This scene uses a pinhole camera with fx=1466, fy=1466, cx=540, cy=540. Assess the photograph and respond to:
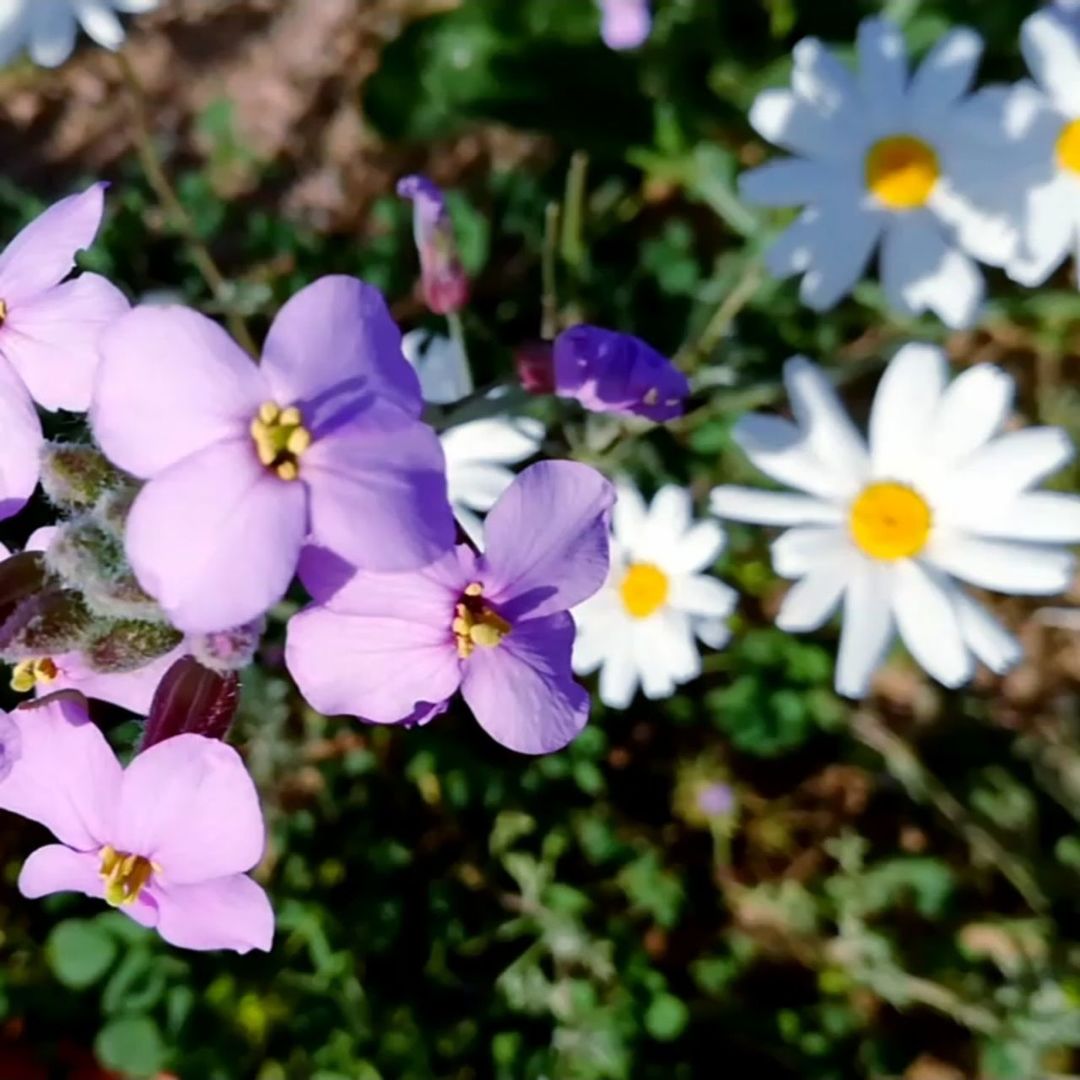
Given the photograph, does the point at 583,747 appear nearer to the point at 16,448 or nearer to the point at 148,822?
the point at 148,822

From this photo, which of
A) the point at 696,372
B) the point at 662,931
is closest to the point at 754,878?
the point at 662,931

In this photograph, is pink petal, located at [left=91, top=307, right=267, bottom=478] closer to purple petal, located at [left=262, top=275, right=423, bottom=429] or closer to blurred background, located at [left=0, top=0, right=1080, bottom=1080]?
purple petal, located at [left=262, top=275, right=423, bottom=429]

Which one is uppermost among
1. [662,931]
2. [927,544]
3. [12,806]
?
[12,806]

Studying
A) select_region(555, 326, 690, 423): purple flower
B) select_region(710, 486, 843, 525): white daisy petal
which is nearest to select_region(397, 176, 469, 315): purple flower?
select_region(555, 326, 690, 423): purple flower

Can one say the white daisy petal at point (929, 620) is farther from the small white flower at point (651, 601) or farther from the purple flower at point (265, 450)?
the purple flower at point (265, 450)

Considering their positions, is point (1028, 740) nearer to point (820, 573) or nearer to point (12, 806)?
point (820, 573)

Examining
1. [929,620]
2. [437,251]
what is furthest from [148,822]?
[929,620]

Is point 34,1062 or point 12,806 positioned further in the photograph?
point 34,1062
